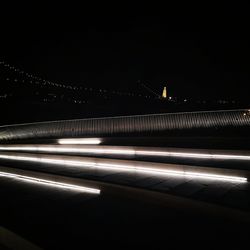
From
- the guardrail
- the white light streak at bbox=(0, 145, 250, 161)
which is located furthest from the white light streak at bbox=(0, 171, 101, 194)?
the guardrail

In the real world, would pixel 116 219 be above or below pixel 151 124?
below

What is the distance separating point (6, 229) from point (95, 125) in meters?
6.90

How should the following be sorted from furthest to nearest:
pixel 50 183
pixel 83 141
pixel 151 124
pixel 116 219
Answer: pixel 151 124 → pixel 83 141 → pixel 50 183 → pixel 116 219

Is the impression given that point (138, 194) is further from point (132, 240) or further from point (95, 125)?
point (95, 125)

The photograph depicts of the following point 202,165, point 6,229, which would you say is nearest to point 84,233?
point 6,229

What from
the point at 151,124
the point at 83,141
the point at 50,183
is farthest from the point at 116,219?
the point at 151,124

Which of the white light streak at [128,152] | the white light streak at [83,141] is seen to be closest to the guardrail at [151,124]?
the white light streak at [83,141]

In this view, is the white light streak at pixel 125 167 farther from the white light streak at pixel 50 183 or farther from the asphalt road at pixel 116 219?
the asphalt road at pixel 116 219

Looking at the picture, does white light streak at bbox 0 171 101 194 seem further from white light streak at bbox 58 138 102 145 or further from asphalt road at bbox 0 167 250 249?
white light streak at bbox 58 138 102 145

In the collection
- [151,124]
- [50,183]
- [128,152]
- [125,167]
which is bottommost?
[50,183]

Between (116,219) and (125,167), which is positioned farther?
(125,167)

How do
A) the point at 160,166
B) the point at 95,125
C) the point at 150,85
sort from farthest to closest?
the point at 150,85
the point at 95,125
the point at 160,166

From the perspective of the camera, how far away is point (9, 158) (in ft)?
30.6

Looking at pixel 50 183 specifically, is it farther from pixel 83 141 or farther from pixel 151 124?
pixel 151 124
